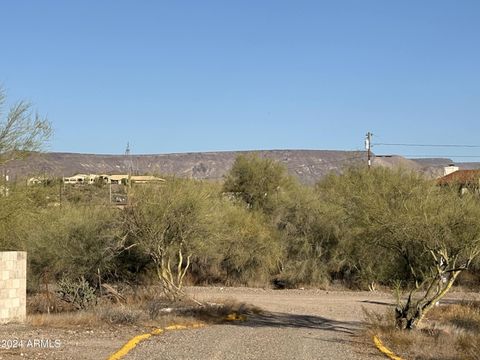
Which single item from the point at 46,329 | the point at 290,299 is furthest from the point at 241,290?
the point at 46,329

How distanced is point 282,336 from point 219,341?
2715 millimetres

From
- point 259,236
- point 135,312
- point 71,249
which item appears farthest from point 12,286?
point 259,236

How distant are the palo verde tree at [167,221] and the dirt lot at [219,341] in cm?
545

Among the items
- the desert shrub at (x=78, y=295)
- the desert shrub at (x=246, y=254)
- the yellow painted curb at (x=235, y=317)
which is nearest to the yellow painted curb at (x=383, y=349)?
the yellow painted curb at (x=235, y=317)

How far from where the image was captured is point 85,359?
41.2ft

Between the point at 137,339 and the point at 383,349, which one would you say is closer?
the point at 137,339

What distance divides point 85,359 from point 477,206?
13.6 metres

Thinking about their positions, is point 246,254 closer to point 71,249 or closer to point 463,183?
point 71,249

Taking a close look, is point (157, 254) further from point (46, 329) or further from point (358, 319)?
point (46, 329)

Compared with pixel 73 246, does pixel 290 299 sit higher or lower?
lower

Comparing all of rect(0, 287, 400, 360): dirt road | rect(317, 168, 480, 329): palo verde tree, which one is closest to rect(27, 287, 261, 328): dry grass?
rect(0, 287, 400, 360): dirt road

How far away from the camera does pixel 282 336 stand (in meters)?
19.0

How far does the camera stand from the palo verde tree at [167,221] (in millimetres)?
29438

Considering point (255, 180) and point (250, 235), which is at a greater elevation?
point (255, 180)
